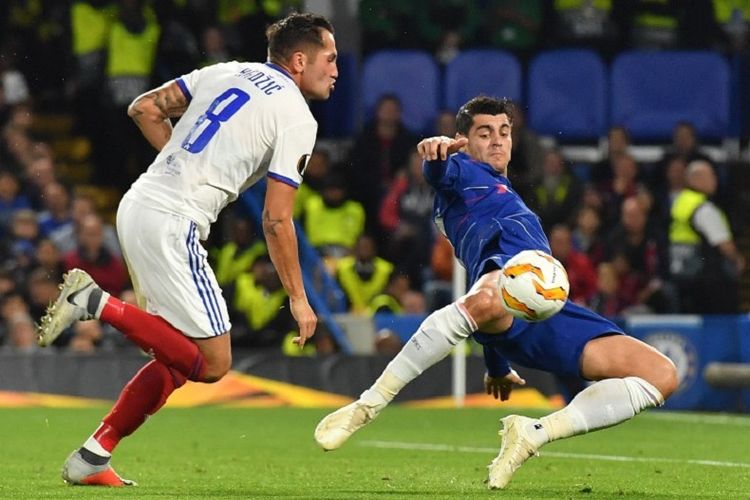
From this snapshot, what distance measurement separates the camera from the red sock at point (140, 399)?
7.88m

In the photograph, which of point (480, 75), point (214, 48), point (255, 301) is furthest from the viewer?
point (480, 75)

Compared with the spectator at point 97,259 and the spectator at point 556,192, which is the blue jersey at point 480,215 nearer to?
the spectator at point 97,259

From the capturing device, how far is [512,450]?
24.6 ft

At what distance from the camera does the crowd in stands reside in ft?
57.0

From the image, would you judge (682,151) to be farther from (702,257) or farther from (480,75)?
(480,75)

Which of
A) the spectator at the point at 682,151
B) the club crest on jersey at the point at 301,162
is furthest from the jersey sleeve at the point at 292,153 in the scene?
the spectator at the point at 682,151

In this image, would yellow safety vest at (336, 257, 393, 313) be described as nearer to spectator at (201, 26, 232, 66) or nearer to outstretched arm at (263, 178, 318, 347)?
spectator at (201, 26, 232, 66)

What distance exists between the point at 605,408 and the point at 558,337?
377 millimetres

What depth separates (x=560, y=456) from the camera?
10.5 m

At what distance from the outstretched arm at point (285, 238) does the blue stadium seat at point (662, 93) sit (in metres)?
13.4

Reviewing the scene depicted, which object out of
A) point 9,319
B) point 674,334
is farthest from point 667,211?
point 9,319

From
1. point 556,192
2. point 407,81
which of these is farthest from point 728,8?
point 556,192

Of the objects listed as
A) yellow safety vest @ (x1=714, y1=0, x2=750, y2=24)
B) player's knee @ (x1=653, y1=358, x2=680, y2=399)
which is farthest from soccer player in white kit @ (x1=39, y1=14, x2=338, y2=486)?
yellow safety vest @ (x1=714, y1=0, x2=750, y2=24)

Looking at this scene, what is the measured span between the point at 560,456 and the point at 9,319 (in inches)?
308
